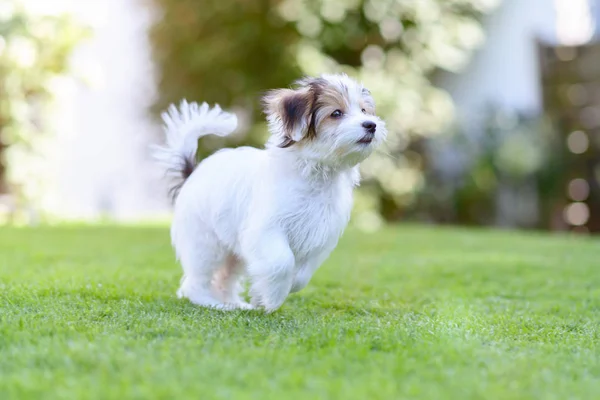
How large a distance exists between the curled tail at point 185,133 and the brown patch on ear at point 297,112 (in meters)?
0.78

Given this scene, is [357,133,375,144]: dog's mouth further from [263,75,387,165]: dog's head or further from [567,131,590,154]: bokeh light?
[567,131,590,154]: bokeh light

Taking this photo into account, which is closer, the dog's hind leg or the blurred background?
the dog's hind leg

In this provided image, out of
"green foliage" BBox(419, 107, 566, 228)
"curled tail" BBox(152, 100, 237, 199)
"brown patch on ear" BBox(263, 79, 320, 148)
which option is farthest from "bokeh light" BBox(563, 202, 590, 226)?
"brown patch on ear" BBox(263, 79, 320, 148)

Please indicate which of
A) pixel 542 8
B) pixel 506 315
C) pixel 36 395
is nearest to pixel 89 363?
pixel 36 395

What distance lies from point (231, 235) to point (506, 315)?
1.79 meters

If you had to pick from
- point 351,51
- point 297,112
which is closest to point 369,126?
point 297,112

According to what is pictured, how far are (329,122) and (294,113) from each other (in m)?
0.22

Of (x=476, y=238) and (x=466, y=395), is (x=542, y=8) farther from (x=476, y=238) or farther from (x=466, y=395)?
(x=466, y=395)

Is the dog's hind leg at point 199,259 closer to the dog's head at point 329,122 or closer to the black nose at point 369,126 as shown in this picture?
the dog's head at point 329,122

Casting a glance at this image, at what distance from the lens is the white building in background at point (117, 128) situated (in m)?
16.3

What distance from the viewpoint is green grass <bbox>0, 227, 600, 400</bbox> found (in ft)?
9.98

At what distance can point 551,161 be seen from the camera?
1434 centimetres

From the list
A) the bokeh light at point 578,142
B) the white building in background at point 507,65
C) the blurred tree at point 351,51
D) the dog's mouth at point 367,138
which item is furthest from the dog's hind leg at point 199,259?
the bokeh light at point 578,142

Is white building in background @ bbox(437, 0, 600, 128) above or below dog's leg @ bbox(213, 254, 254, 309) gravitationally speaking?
above
